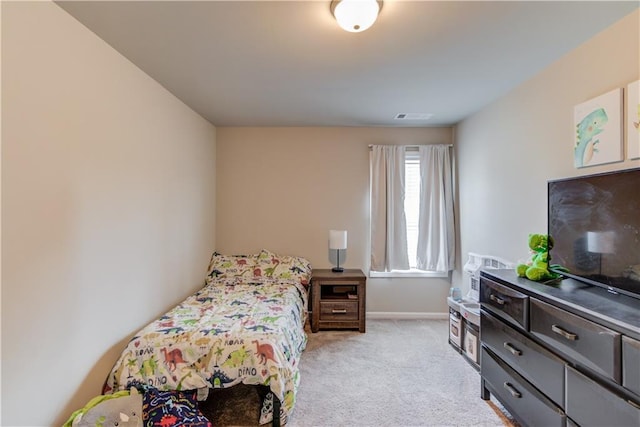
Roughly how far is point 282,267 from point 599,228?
113 inches

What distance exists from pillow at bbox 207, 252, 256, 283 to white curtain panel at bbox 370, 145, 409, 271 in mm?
1576

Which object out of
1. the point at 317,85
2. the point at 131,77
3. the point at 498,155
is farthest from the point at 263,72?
the point at 498,155

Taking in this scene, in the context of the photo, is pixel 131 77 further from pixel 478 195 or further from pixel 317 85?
pixel 478 195

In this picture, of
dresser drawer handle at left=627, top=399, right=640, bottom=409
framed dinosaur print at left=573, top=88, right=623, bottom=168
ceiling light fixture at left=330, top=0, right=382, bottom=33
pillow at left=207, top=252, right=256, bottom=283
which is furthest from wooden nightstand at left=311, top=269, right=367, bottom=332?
ceiling light fixture at left=330, top=0, right=382, bottom=33

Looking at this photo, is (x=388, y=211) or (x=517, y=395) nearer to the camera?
(x=517, y=395)

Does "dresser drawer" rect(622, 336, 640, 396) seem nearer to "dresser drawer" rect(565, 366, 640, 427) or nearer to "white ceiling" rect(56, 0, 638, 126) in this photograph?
"dresser drawer" rect(565, 366, 640, 427)

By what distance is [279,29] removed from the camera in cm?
181

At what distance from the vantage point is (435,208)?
3857mm

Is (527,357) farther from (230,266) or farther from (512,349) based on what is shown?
(230,266)

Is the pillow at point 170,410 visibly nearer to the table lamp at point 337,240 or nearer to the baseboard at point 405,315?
the table lamp at point 337,240

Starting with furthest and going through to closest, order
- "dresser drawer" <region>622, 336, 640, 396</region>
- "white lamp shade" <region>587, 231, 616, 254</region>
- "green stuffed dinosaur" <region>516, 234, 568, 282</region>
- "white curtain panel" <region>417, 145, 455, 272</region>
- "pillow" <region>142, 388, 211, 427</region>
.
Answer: "white curtain panel" <region>417, 145, 455, 272</region>, "green stuffed dinosaur" <region>516, 234, 568, 282</region>, "pillow" <region>142, 388, 211, 427</region>, "white lamp shade" <region>587, 231, 616, 254</region>, "dresser drawer" <region>622, 336, 640, 396</region>

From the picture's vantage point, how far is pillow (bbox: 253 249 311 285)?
11.8 feet

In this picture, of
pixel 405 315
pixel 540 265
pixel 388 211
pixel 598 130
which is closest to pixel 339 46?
pixel 598 130

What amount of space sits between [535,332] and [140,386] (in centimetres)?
238
